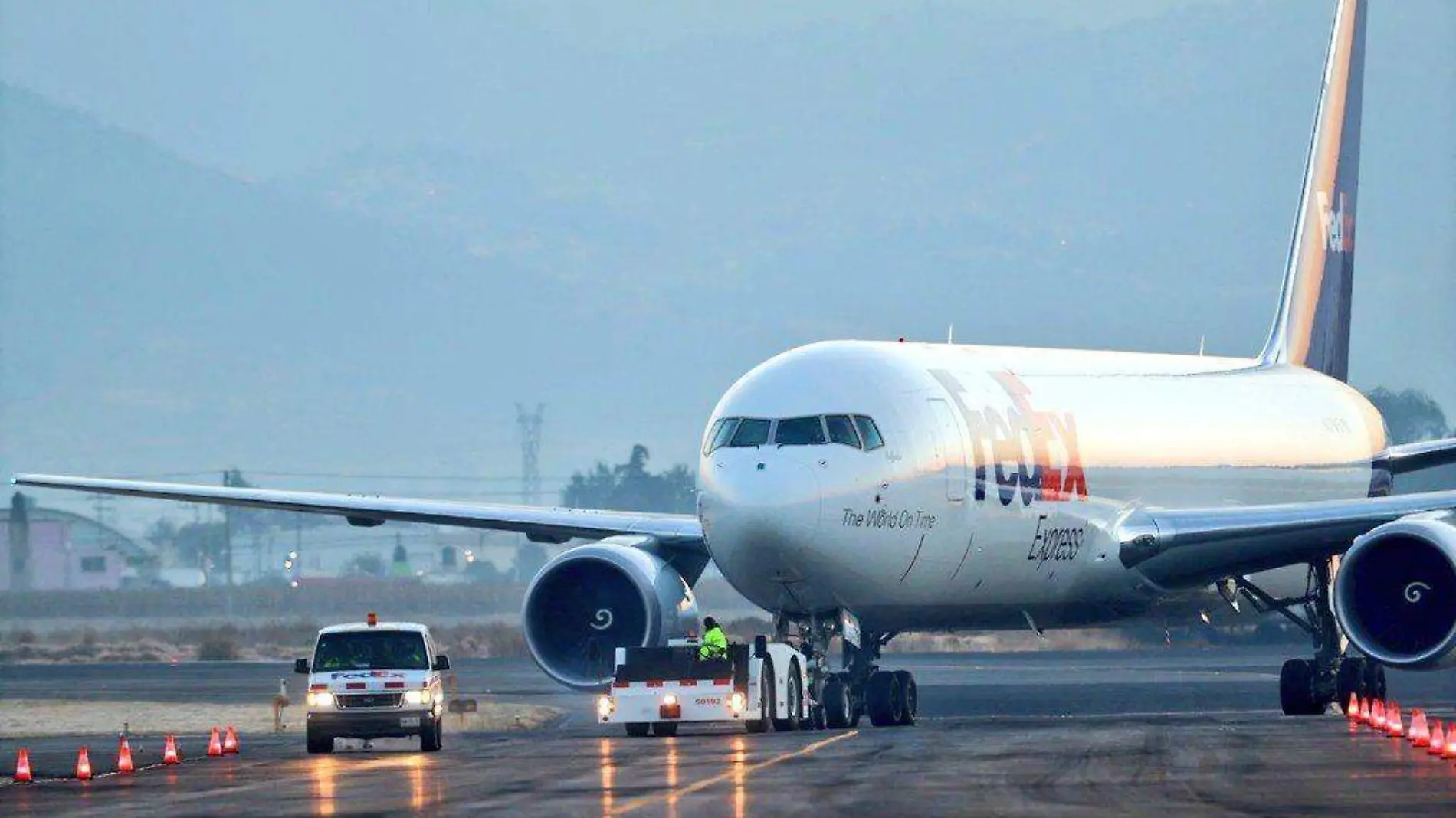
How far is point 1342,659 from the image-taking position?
128ft

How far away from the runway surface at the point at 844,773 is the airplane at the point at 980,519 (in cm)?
154

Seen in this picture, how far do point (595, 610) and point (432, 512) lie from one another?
115 inches

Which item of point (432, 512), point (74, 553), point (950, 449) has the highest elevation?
point (74, 553)

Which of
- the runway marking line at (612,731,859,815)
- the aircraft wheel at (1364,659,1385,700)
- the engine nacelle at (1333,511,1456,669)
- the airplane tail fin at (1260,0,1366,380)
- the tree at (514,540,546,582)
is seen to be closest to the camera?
the runway marking line at (612,731,859,815)

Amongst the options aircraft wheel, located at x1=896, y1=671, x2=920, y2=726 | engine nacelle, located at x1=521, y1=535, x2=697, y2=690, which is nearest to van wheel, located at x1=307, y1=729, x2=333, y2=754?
engine nacelle, located at x1=521, y1=535, x2=697, y2=690

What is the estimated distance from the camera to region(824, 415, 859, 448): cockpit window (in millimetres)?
33719

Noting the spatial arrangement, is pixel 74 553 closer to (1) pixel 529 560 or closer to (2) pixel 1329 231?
(1) pixel 529 560

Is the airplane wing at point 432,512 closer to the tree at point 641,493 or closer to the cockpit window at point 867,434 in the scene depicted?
the cockpit window at point 867,434

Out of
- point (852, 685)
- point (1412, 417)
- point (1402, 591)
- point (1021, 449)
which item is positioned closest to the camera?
point (1402, 591)

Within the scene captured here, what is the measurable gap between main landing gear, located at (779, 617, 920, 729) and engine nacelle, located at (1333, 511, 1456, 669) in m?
5.77

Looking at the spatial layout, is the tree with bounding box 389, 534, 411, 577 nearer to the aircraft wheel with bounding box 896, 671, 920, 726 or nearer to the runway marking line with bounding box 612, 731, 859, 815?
the aircraft wheel with bounding box 896, 671, 920, 726

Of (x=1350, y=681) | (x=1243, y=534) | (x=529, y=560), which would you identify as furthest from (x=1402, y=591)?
(x=529, y=560)

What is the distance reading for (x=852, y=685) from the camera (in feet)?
119

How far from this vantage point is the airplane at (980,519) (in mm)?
33688
